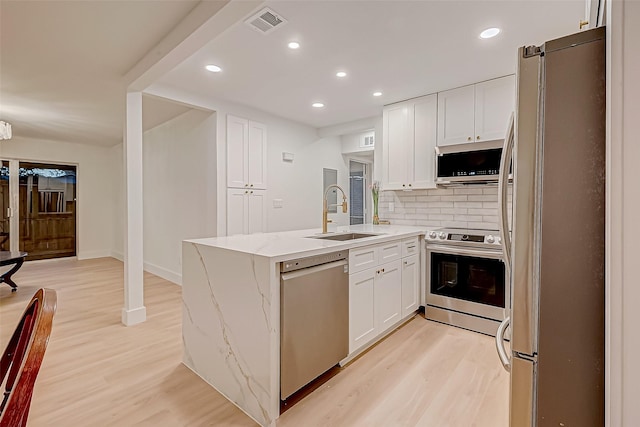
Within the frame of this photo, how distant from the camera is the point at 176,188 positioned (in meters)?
4.68

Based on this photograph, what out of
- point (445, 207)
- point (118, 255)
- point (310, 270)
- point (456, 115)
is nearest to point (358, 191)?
point (445, 207)

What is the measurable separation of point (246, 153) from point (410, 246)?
245cm

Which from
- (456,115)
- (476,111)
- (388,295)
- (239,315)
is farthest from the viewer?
(456,115)

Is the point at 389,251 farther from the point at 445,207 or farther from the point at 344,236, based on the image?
the point at 445,207

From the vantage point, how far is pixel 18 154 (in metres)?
5.94

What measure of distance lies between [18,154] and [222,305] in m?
6.66

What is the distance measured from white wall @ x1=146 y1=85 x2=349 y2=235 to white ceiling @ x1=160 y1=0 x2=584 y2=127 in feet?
1.11

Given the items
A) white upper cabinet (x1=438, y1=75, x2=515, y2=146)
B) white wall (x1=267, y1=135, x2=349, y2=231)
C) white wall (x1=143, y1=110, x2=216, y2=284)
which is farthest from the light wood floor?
white wall (x1=267, y1=135, x2=349, y2=231)

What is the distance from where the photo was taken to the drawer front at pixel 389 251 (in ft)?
8.55

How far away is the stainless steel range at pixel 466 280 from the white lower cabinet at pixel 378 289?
195mm

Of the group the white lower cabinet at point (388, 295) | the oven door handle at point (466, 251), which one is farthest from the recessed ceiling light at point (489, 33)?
the white lower cabinet at point (388, 295)

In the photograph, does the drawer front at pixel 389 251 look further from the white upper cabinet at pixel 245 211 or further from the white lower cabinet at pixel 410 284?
the white upper cabinet at pixel 245 211
